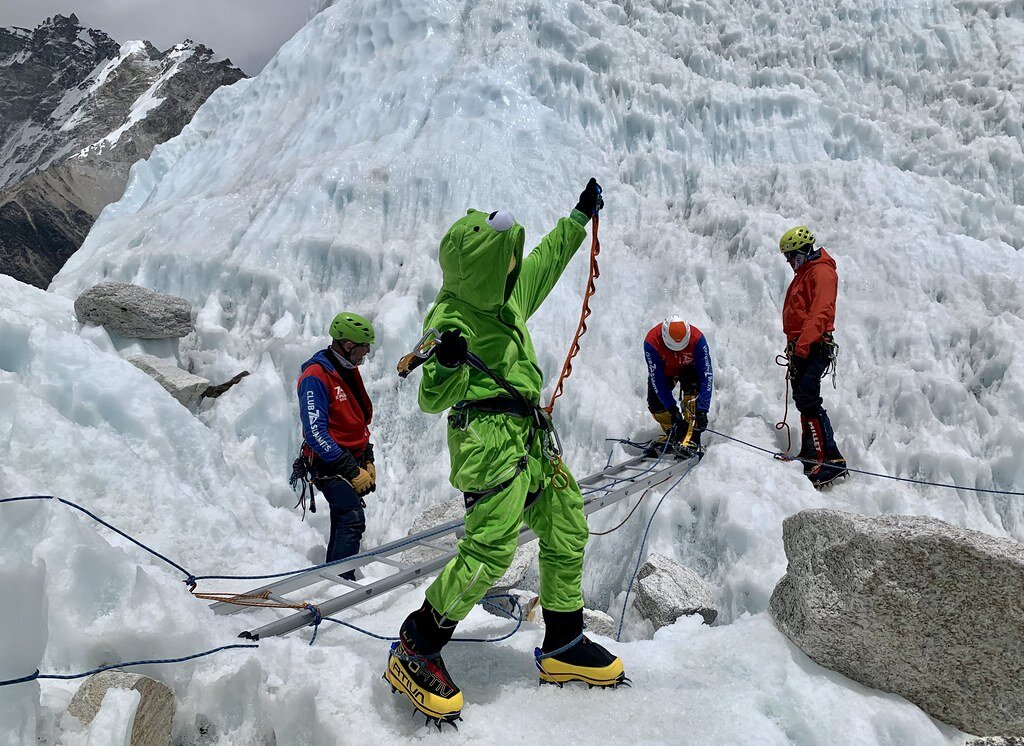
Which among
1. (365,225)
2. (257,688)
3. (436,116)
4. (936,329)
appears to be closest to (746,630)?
(257,688)

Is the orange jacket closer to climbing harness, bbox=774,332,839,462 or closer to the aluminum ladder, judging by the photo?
climbing harness, bbox=774,332,839,462

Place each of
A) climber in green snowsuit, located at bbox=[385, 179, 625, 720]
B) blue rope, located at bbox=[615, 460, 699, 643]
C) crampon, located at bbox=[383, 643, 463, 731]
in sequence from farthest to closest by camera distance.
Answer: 1. blue rope, located at bbox=[615, 460, 699, 643]
2. climber in green snowsuit, located at bbox=[385, 179, 625, 720]
3. crampon, located at bbox=[383, 643, 463, 731]

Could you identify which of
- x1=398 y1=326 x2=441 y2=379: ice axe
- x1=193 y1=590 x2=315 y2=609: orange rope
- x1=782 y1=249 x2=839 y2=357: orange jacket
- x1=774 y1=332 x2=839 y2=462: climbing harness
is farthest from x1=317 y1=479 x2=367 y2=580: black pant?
x1=782 y1=249 x2=839 y2=357: orange jacket

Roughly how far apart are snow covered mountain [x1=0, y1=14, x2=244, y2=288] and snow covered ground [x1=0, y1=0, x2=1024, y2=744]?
37.2 metres

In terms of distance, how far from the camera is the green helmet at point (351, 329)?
4.68 m

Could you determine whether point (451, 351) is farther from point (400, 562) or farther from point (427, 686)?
point (400, 562)

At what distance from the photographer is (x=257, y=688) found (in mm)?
2125

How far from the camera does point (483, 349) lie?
253 centimetres

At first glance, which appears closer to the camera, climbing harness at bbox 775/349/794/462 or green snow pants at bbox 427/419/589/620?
green snow pants at bbox 427/419/589/620

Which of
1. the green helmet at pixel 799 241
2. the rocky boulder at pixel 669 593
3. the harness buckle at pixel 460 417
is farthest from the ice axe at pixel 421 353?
the green helmet at pixel 799 241

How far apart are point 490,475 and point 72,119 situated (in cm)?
8908

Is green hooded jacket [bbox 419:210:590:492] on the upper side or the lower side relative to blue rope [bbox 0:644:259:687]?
upper

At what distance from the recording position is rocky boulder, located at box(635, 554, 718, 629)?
390 cm

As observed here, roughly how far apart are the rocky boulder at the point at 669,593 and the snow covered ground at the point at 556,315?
0.70 ft
